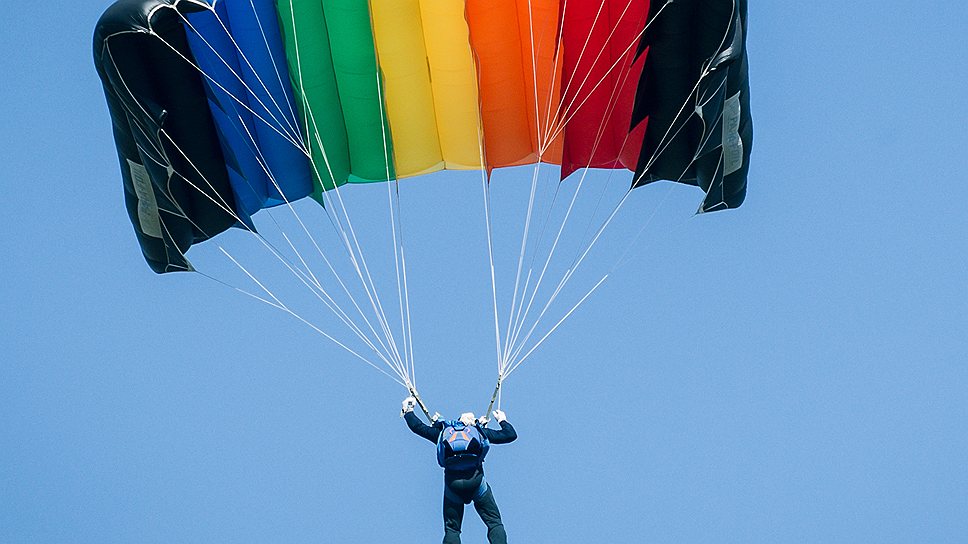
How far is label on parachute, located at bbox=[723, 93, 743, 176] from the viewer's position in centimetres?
1392

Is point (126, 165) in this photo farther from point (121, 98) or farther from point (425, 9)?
point (425, 9)

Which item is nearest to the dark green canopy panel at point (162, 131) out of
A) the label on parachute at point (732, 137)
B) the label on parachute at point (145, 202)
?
the label on parachute at point (145, 202)

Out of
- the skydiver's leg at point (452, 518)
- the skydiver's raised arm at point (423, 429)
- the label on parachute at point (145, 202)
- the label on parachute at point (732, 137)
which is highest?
the label on parachute at point (732, 137)

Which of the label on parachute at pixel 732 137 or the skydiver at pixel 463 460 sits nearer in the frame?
the skydiver at pixel 463 460

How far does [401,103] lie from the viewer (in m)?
15.3

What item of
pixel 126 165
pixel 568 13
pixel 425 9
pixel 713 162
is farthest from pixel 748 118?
pixel 126 165

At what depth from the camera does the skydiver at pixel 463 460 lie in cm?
1306

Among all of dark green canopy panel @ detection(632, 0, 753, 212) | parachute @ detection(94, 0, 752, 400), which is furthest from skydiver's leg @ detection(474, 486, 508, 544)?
dark green canopy panel @ detection(632, 0, 753, 212)

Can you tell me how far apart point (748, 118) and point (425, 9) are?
2845 millimetres

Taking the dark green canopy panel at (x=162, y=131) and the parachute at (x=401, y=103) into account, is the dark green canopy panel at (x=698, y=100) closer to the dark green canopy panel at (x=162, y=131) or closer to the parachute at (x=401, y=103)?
the parachute at (x=401, y=103)

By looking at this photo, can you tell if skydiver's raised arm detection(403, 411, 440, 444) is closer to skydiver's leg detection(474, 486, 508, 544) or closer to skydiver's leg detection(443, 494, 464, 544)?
skydiver's leg detection(443, 494, 464, 544)

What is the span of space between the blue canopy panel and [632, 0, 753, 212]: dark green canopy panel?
2943 mm

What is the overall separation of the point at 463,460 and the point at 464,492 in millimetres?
252

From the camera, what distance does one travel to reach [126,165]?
14312 millimetres
